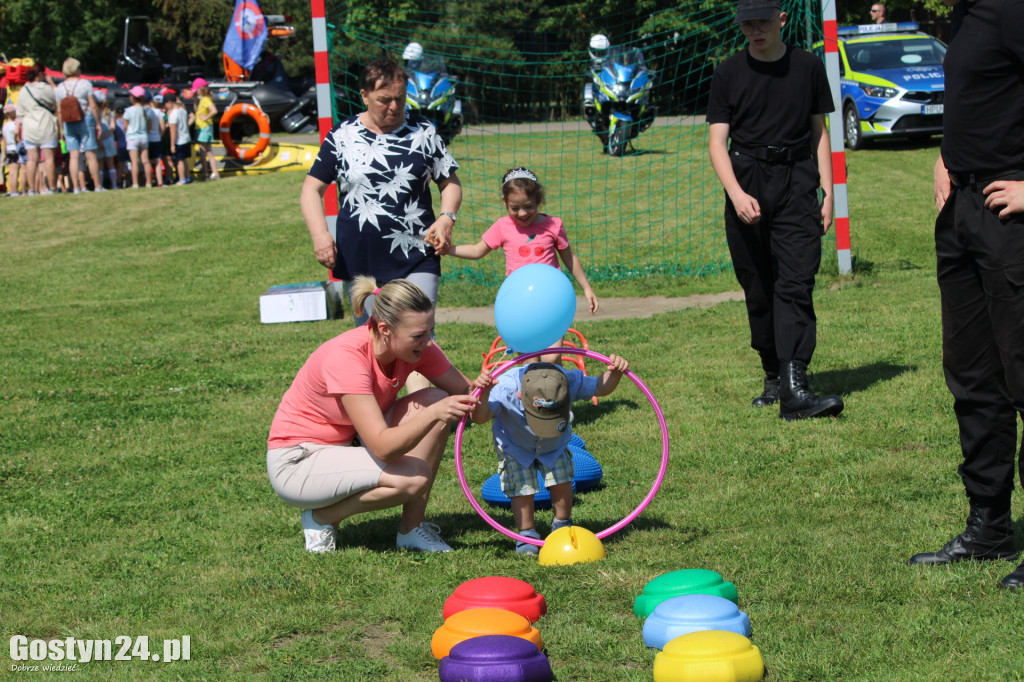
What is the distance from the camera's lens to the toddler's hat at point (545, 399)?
4.31 metres

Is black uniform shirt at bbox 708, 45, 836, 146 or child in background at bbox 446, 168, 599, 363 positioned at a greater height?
black uniform shirt at bbox 708, 45, 836, 146

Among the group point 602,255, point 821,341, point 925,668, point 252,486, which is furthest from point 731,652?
point 602,255

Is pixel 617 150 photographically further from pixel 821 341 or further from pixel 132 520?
pixel 132 520

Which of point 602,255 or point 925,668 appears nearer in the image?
point 925,668

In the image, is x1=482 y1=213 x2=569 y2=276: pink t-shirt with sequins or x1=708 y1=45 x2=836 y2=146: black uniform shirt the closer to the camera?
x1=708 y1=45 x2=836 y2=146: black uniform shirt

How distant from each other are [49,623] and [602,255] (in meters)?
9.67

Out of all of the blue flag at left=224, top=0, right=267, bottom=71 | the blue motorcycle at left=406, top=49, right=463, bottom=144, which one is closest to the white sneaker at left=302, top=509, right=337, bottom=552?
the blue motorcycle at left=406, top=49, right=463, bottom=144

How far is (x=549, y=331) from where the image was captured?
4.37 meters

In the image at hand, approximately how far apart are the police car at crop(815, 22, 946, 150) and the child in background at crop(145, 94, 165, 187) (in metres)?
12.0

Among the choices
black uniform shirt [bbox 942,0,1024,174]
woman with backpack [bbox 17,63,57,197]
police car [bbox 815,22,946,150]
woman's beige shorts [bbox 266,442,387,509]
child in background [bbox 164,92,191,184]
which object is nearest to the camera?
black uniform shirt [bbox 942,0,1024,174]

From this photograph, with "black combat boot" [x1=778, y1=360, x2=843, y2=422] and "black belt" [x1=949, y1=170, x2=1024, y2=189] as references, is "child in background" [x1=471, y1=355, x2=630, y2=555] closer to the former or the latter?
"black belt" [x1=949, y1=170, x2=1024, y2=189]

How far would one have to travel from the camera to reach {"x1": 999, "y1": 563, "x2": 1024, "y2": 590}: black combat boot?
3.71 metres

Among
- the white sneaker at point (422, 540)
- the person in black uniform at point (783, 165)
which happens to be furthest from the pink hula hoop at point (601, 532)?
the person in black uniform at point (783, 165)

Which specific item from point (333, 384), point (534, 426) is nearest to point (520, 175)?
point (534, 426)
